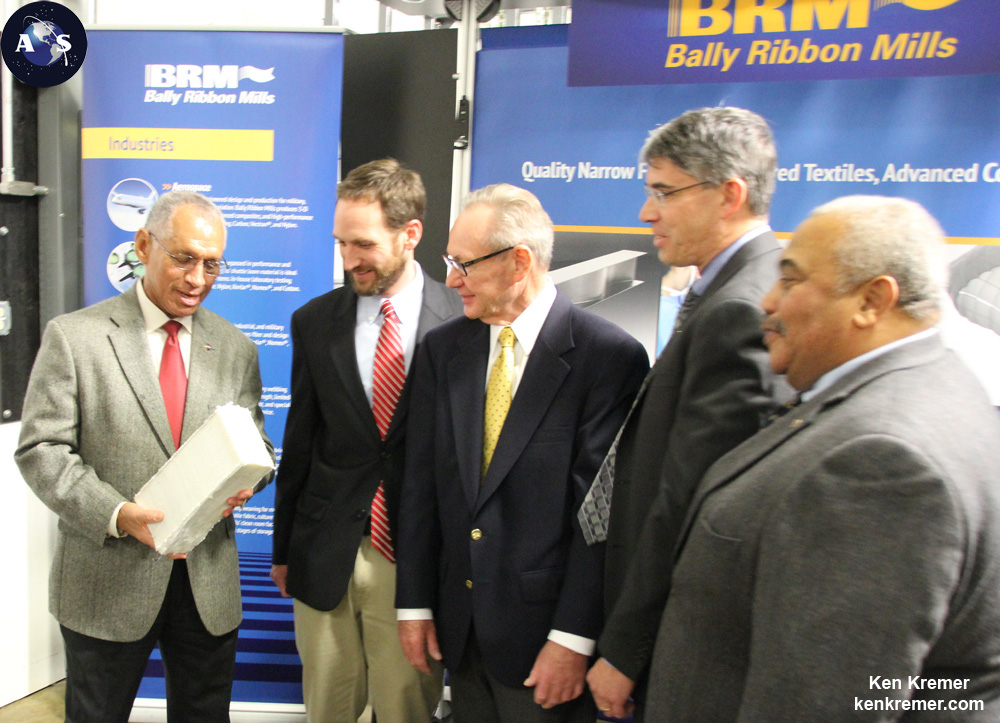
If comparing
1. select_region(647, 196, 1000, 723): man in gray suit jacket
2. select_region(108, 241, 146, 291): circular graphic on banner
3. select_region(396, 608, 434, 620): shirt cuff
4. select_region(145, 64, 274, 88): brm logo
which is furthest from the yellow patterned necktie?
select_region(108, 241, 146, 291): circular graphic on banner

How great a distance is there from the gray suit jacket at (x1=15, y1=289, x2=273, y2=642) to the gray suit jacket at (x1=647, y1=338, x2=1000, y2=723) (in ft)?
5.17

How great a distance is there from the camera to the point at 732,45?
2.44 m

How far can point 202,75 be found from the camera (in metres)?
2.92

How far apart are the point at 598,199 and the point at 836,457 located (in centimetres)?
198

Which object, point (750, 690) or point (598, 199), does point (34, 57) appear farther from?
point (750, 690)

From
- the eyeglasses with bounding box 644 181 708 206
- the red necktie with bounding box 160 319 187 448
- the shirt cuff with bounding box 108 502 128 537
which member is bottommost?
the shirt cuff with bounding box 108 502 128 537

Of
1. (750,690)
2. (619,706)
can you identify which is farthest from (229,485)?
(750,690)

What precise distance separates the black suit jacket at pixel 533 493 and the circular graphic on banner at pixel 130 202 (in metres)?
1.89

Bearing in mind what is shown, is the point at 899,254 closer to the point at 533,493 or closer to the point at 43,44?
the point at 533,493

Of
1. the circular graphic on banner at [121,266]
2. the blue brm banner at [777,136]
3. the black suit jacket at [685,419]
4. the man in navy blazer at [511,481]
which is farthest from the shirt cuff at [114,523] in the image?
the blue brm banner at [777,136]

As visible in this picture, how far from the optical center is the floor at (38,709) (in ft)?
10.0

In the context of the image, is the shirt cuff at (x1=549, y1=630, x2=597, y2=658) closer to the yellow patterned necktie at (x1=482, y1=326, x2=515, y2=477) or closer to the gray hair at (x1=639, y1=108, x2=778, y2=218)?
the yellow patterned necktie at (x1=482, y1=326, x2=515, y2=477)

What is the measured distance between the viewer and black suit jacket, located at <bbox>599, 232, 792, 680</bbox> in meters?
1.38

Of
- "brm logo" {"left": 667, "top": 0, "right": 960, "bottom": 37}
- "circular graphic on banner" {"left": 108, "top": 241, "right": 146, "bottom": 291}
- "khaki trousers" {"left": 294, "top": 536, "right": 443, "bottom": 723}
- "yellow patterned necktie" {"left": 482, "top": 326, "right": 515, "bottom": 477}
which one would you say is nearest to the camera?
"yellow patterned necktie" {"left": 482, "top": 326, "right": 515, "bottom": 477}
